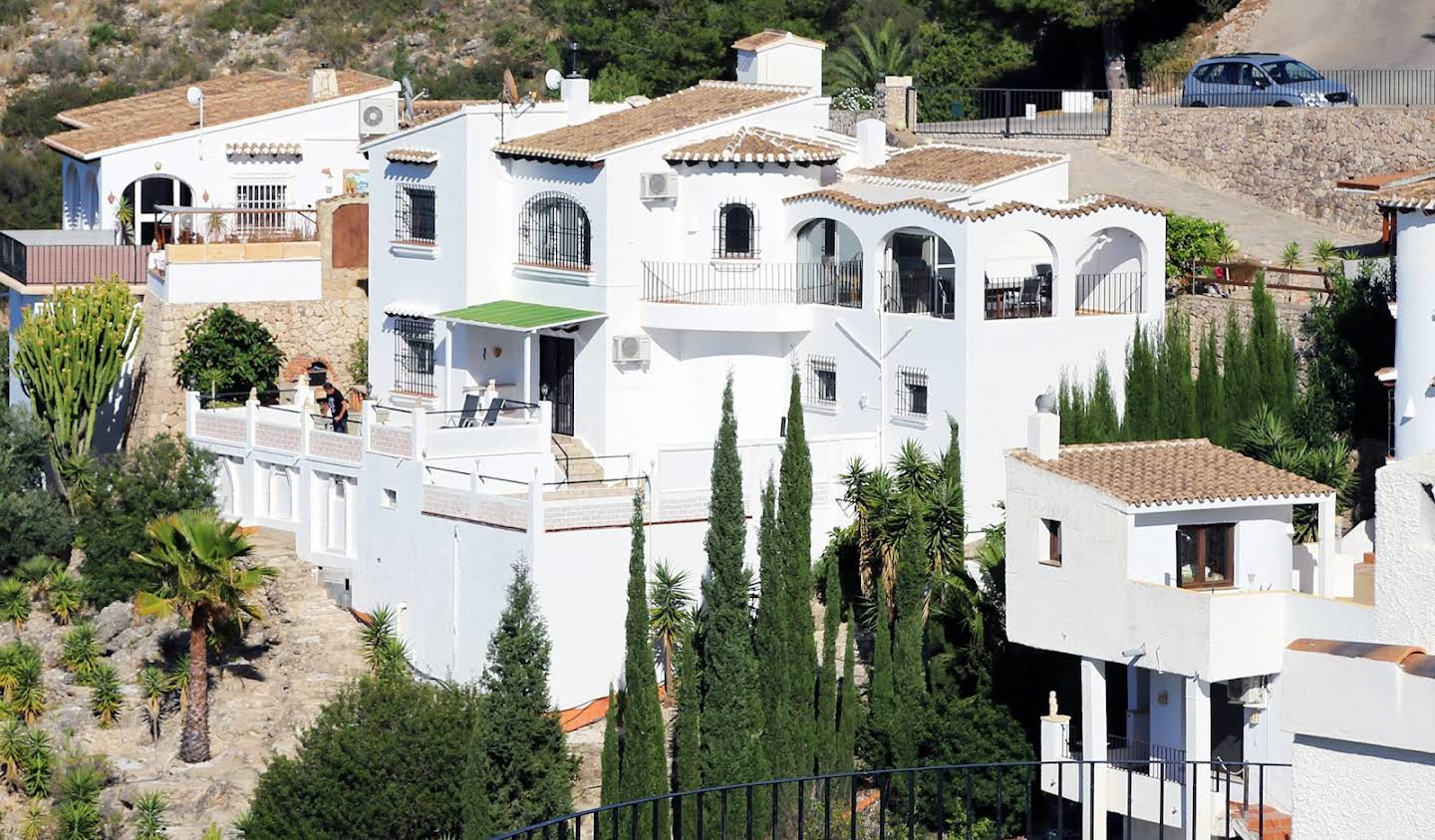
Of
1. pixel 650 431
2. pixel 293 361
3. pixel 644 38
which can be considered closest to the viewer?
pixel 650 431

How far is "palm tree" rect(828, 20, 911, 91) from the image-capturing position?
57.4 metres

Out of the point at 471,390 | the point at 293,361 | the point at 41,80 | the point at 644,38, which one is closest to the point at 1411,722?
the point at 471,390

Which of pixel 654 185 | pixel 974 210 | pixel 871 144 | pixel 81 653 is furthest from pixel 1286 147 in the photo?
pixel 81 653

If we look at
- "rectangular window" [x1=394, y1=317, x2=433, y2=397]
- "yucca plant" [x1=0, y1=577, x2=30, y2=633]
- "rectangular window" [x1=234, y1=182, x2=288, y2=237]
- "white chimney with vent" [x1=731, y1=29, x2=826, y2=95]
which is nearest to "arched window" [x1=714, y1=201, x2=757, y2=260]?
"white chimney with vent" [x1=731, y1=29, x2=826, y2=95]

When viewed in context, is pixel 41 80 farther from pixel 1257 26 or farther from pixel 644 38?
pixel 1257 26

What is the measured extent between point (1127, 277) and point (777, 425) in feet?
18.8

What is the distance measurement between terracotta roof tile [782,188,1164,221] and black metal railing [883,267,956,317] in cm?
91

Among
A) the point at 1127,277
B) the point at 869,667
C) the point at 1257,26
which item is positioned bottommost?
the point at 869,667

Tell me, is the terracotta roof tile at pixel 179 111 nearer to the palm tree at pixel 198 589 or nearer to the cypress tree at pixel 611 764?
the palm tree at pixel 198 589

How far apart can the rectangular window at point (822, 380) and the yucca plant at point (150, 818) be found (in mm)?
11463

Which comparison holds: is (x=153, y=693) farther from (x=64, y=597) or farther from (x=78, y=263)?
(x=78, y=263)

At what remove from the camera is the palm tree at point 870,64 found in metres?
57.4

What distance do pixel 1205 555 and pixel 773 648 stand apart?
566cm

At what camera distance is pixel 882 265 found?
1581 inches
